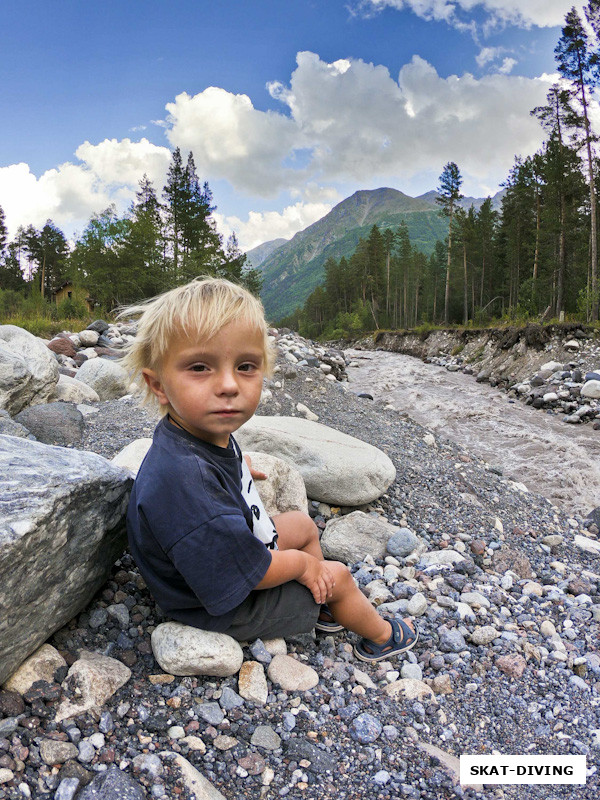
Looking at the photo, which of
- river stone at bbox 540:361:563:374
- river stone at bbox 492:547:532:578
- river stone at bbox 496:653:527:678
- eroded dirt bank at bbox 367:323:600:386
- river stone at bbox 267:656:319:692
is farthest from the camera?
eroded dirt bank at bbox 367:323:600:386

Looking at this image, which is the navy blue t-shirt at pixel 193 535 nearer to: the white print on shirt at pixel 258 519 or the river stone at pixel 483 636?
the white print on shirt at pixel 258 519

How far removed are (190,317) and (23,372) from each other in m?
4.42

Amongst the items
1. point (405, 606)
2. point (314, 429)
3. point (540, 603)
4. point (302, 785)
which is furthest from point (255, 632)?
point (314, 429)

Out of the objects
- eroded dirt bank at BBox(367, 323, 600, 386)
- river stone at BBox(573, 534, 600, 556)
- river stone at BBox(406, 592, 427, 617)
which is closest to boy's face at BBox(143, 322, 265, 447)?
river stone at BBox(406, 592, 427, 617)

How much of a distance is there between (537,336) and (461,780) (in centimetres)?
1617

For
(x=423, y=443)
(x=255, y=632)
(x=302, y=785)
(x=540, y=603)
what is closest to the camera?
(x=302, y=785)

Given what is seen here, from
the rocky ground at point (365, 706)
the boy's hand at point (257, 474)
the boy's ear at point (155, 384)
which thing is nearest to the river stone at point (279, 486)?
the boy's hand at point (257, 474)

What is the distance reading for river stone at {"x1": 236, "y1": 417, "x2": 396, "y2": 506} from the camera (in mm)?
3984

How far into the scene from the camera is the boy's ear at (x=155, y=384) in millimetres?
1897

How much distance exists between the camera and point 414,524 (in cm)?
412

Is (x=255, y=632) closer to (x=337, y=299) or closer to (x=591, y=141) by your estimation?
(x=591, y=141)

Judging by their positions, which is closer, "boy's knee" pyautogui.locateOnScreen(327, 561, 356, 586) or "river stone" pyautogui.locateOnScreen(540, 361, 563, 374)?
"boy's knee" pyautogui.locateOnScreen(327, 561, 356, 586)

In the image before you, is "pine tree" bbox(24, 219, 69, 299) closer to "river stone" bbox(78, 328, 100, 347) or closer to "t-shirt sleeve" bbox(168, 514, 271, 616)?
"river stone" bbox(78, 328, 100, 347)

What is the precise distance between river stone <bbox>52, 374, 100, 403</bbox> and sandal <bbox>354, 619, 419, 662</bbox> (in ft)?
17.2
